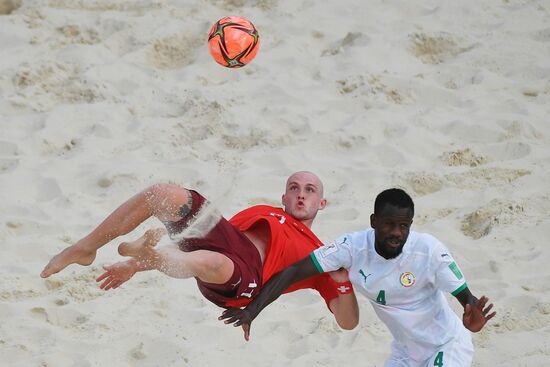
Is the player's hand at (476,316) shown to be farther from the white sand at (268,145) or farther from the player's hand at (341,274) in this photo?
the white sand at (268,145)

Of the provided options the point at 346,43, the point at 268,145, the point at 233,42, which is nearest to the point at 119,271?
the point at 233,42

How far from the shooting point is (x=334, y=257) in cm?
506

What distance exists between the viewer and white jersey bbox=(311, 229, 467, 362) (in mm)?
4852

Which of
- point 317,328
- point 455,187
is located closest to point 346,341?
point 317,328

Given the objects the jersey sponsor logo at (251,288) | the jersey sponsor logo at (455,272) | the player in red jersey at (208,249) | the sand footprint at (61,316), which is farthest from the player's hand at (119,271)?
the jersey sponsor logo at (455,272)

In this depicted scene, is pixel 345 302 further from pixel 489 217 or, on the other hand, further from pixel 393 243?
pixel 489 217

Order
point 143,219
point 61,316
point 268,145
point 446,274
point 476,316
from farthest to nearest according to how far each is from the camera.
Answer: point 268,145 < point 61,316 < point 143,219 < point 446,274 < point 476,316

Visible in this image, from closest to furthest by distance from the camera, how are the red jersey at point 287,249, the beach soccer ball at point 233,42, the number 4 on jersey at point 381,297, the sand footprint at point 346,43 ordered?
the number 4 on jersey at point 381,297 < the red jersey at point 287,249 < the beach soccer ball at point 233,42 < the sand footprint at point 346,43

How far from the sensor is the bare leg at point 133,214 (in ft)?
17.3

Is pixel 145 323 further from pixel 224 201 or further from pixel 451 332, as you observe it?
pixel 451 332

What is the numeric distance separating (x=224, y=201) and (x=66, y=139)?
1.44 meters

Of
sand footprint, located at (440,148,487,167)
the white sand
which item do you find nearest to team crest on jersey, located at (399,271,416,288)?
the white sand

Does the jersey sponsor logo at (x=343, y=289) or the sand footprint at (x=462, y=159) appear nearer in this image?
the jersey sponsor logo at (x=343, y=289)

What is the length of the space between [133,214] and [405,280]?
1.36 meters
